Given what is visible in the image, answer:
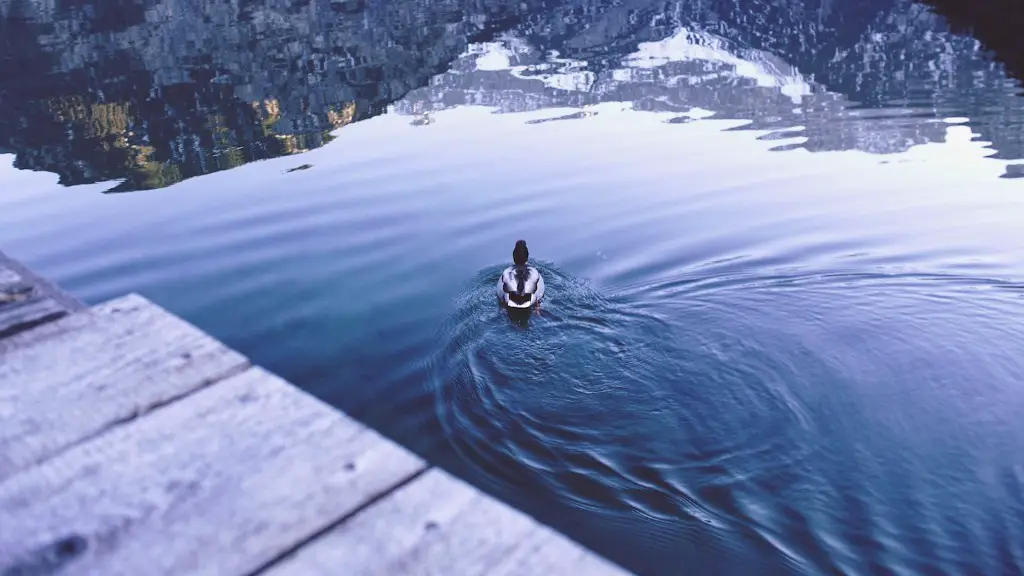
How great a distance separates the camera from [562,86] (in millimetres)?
28172

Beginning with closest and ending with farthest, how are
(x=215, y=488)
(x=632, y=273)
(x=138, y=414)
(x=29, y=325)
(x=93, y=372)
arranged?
1. (x=215, y=488)
2. (x=138, y=414)
3. (x=93, y=372)
4. (x=29, y=325)
5. (x=632, y=273)

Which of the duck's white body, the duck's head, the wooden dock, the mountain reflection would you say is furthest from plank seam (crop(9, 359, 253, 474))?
the mountain reflection

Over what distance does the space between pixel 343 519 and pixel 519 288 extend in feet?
25.6

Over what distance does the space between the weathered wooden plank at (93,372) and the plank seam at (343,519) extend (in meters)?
0.90

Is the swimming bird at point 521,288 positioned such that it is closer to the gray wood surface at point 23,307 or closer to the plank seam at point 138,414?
the gray wood surface at point 23,307

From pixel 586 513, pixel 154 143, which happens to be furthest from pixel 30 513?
pixel 154 143

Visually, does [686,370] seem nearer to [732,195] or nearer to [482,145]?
[732,195]

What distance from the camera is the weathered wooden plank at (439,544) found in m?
1.69

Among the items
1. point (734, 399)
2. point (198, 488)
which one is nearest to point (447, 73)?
point (734, 399)

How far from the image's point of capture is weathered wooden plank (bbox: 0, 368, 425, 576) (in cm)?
179

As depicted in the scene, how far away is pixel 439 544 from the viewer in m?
1.76

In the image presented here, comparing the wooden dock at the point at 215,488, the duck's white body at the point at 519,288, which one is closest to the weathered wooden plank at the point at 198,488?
the wooden dock at the point at 215,488

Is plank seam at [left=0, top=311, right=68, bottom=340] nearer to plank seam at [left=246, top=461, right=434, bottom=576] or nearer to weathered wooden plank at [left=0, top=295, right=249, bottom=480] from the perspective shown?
weathered wooden plank at [left=0, top=295, right=249, bottom=480]

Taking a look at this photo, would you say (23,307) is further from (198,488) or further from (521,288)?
(521,288)
